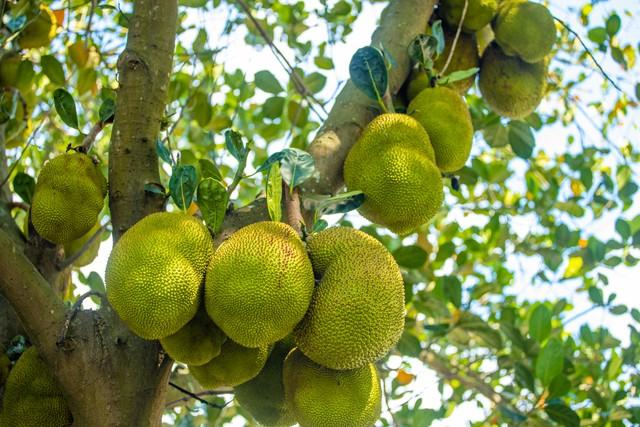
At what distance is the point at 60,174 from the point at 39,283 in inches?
10.8

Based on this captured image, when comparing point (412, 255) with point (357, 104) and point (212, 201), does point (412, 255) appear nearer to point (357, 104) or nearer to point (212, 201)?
point (357, 104)

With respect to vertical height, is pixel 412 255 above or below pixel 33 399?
below

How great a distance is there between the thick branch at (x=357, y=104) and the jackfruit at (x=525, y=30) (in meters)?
0.20

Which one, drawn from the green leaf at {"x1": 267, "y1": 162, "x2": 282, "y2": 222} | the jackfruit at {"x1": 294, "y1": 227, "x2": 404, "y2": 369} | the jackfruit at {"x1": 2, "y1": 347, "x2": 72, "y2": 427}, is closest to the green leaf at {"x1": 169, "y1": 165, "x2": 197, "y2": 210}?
the green leaf at {"x1": 267, "y1": 162, "x2": 282, "y2": 222}

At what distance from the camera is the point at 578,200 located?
102 inches

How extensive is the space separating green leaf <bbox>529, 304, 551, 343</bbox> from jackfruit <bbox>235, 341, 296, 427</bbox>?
0.92m

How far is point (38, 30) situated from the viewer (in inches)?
74.1

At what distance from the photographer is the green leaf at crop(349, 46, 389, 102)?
1.44m

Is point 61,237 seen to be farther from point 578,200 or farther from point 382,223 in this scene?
point 578,200

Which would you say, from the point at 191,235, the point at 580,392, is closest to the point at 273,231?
the point at 191,235

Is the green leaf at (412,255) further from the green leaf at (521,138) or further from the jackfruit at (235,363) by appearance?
the jackfruit at (235,363)

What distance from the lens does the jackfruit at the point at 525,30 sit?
1764 mm

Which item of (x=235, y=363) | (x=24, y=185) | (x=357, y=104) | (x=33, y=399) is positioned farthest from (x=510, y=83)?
(x=33, y=399)

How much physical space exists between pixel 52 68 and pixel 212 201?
3.40 ft
